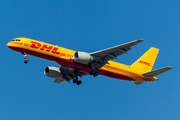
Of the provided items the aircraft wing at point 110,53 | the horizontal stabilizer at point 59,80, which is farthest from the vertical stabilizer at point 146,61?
the horizontal stabilizer at point 59,80

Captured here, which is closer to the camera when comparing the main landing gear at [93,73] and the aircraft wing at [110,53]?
the aircraft wing at [110,53]

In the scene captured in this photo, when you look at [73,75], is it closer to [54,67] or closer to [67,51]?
[54,67]

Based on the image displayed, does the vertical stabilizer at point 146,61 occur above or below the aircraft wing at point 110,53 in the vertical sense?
above

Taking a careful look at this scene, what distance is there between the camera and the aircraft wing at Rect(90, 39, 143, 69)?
121 ft

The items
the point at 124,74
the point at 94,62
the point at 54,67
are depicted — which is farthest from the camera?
the point at 54,67

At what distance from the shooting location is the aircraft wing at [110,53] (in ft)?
121

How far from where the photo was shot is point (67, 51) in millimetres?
39188

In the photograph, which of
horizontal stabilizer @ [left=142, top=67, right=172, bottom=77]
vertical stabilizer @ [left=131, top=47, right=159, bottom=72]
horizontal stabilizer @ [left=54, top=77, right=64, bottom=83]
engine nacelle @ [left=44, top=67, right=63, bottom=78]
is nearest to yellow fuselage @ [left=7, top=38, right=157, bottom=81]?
horizontal stabilizer @ [left=142, top=67, right=172, bottom=77]

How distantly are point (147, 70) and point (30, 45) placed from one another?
1914 cm

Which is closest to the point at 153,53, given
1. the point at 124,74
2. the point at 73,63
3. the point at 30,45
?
the point at 124,74

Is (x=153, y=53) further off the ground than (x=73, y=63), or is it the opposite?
(x=153, y=53)

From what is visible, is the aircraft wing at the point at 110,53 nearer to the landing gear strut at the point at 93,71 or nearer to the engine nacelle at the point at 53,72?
the landing gear strut at the point at 93,71

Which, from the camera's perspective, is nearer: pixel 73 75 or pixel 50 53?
pixel 50 53

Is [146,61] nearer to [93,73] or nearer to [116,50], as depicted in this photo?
[116,50]
